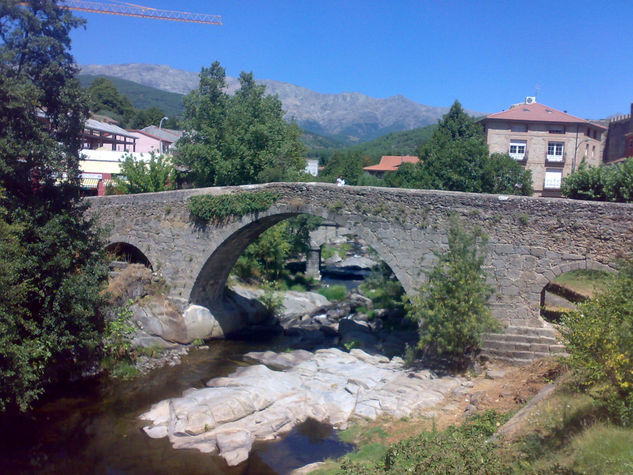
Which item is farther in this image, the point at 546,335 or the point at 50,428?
the point at 546,335

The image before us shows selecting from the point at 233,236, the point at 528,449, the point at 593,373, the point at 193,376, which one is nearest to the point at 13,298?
the point at 193,376

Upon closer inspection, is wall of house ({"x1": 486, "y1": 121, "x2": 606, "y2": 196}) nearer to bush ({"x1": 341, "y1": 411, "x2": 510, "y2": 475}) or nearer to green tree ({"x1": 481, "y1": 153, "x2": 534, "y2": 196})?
green tree ({"x1": 481, "y1": 153, "x2": 534, "y2": 196})

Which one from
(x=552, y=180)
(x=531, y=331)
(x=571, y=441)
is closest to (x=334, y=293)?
(x=531, y=331)

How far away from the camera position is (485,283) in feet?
45.4

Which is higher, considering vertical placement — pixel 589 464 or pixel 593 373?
pixel 593 373

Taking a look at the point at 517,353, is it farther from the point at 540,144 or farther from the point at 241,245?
the point at 540,144

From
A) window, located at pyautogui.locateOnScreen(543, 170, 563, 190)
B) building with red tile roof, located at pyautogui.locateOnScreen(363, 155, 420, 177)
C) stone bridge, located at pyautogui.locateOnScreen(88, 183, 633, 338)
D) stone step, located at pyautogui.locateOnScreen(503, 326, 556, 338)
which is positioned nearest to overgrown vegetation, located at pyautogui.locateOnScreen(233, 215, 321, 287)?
stone bridge, located at pyautogui.locateOnScreen(88, 183, 633, 338)

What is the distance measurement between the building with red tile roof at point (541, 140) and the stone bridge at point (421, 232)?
76.9 ft

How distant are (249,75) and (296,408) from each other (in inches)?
856

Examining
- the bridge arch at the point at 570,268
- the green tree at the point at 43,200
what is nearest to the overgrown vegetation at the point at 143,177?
the green tree at the point at 43,200

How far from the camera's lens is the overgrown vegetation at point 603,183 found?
59.1ft

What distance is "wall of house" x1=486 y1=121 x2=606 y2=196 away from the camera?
36.4m

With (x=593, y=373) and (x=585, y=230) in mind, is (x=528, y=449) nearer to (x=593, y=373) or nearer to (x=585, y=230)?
(x=593, y=373)

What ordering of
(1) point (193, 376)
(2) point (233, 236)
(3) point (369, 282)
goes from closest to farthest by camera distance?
(1) point (193, 376) → (2) point (233, 236) → (3) point (369, 282)
